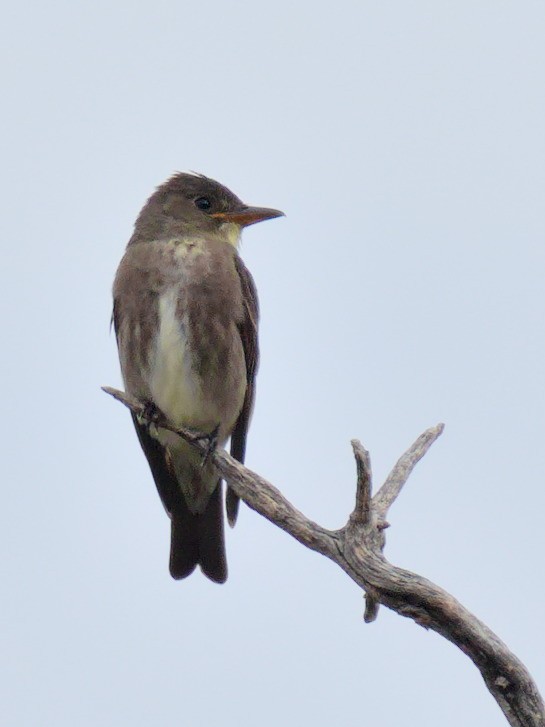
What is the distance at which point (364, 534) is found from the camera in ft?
18.5

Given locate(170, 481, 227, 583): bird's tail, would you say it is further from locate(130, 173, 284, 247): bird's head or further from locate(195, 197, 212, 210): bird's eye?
locate(195, 197, 212, 210): bird's eye

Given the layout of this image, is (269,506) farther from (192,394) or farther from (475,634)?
(192,394)

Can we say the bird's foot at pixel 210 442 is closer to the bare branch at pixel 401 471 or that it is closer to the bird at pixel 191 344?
the bird at pixel 191 344

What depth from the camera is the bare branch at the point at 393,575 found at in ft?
17.0

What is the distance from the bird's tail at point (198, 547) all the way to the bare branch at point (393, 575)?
6.78 feet

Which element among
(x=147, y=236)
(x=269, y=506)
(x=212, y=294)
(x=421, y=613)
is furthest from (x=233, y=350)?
(x=421, y=613)

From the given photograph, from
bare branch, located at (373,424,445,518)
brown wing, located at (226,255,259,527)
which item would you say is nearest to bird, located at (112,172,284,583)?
brown wing, located at (226,255,259,527)

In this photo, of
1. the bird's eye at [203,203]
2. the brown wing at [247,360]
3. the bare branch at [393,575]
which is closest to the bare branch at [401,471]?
the bare branch at [393,575]

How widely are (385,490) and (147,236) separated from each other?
123 inches

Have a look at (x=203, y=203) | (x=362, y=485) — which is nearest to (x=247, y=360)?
(x=203, y=203)

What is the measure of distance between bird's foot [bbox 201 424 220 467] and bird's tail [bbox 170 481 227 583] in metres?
0.57

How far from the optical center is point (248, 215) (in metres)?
8.80

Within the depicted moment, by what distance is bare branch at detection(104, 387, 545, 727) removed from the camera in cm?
518

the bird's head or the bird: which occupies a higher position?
the bird's head
